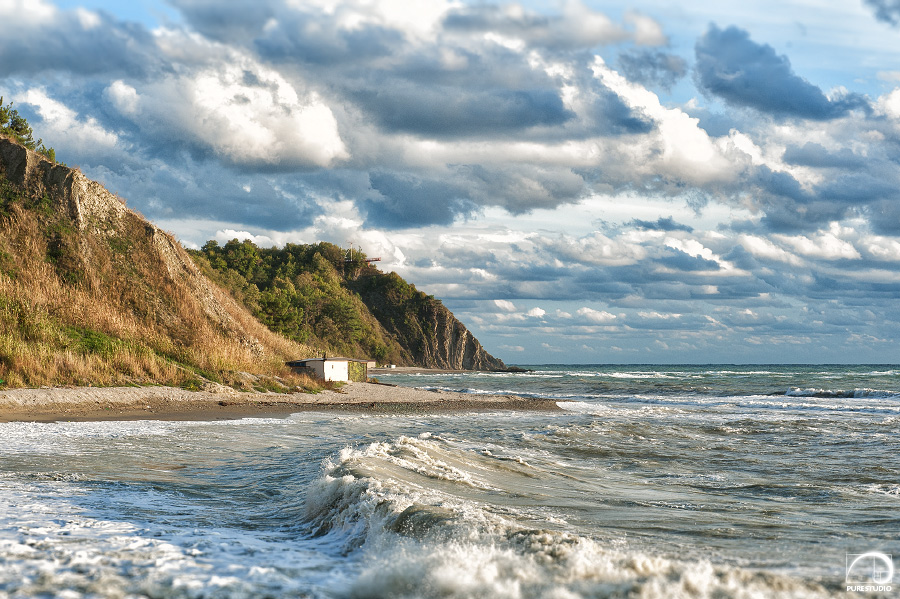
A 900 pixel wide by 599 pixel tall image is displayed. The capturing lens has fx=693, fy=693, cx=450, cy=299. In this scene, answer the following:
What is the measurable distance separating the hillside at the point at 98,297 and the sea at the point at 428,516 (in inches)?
302

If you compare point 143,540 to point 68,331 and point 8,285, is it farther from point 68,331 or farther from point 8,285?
point 8,285

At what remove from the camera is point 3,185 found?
30.5m

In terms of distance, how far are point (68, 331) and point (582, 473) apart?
2033 centimetres

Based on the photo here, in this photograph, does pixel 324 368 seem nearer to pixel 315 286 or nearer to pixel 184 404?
pixel 184 404

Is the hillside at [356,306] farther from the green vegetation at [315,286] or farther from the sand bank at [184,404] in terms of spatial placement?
the sand bank at [184,404]

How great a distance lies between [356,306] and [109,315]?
350ft

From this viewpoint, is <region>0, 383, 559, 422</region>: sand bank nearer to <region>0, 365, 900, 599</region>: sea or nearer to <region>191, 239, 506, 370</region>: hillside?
<region>0, 365, 900, 599</region>: sea

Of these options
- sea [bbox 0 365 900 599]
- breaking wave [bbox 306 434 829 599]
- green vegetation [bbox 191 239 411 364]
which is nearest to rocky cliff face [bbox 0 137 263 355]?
sea [bbox 0 365 900 599]

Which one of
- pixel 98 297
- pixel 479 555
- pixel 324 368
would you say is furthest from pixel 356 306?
pixel 479 555

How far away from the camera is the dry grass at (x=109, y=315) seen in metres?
22.9

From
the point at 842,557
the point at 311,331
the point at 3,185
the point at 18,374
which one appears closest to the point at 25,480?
the point at 842,557

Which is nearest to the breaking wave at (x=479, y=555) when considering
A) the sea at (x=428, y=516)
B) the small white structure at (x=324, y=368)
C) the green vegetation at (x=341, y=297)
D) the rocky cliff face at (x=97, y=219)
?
the sea at (x=428, y=516)

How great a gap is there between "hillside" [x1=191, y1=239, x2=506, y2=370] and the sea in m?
83.6

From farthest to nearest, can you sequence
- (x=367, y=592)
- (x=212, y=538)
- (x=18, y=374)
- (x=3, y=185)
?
(x=3, y=185) → (x=18, y=374) → (x=212, y=538) → (x=367, y=592)
